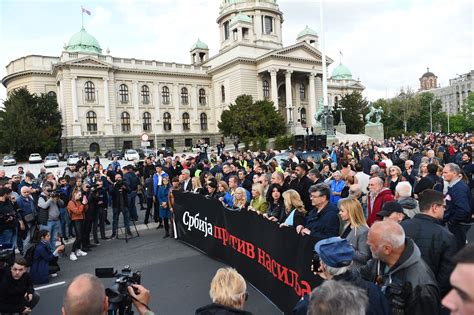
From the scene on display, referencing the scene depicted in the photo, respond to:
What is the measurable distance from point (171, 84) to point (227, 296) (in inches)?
2690

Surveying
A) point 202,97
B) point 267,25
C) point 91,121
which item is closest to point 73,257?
point 91,121

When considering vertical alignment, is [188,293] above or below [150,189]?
below

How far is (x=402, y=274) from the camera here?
3047mm

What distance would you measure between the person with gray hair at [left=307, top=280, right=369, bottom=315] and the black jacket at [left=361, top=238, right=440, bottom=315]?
0.84 m

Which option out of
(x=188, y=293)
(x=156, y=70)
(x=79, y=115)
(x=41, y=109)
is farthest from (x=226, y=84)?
(x=188, y=293)

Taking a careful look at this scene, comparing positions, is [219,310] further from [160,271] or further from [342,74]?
[342,74]

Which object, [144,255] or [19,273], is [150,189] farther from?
[19,273]

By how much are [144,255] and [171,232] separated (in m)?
1.79

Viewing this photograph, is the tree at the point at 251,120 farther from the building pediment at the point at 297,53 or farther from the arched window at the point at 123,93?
the arched window at the point at 123,93

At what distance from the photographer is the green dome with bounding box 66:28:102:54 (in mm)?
65188

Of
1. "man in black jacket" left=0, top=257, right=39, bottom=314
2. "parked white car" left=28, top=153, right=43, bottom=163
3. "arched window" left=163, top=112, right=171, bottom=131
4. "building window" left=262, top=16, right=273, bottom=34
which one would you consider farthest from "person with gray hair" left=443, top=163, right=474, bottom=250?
"building window" left=262, top=16, right=273, bottom=34

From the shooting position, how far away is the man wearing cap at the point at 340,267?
2760 mm

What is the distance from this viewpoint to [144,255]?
356 inches

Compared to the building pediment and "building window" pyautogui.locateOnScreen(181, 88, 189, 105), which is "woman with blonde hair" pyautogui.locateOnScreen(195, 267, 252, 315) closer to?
the building pediment
